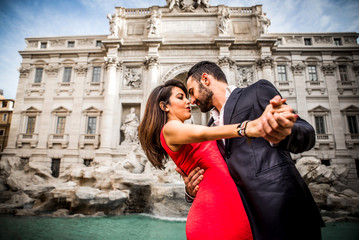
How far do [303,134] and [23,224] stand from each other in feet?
29.3

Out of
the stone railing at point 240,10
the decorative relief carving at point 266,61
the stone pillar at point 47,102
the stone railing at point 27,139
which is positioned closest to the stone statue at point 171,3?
the stone railing at point 240,10

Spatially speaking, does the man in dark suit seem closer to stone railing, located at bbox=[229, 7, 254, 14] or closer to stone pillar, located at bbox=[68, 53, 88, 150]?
stone pillar, located at bbox=[68, 53, 88, 150]

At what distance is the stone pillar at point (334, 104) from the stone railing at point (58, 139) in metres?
21.7

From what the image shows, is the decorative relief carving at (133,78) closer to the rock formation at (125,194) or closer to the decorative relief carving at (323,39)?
the rock formation at (125,194)

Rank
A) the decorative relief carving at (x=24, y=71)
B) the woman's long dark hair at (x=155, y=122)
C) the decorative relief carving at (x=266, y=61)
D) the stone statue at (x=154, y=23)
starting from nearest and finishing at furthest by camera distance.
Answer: the woman's long dark hair at (x=155, y=122) → the decorative relief carving at (x=266, y=61) → the stone statue at (x=154, y=23) → the decorative relief carving at (x=24, y=71)

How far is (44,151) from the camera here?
1642 centimetres

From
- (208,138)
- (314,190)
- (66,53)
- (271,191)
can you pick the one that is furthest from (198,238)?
(66,53)

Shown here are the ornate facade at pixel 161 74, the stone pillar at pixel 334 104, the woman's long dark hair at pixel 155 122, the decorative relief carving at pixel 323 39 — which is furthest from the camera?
the decorative relief carving at pixel 323 39

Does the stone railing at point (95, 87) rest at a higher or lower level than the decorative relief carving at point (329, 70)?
lower

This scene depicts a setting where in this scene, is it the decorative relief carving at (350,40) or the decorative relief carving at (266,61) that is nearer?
the decorative relief carving at (266,61)

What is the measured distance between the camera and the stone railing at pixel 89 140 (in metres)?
16.3

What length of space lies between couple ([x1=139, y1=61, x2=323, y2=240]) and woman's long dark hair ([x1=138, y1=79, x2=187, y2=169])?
25cm

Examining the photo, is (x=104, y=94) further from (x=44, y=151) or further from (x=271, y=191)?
(x=271, y=191)

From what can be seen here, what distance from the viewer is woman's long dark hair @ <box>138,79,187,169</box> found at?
6.04 ft
